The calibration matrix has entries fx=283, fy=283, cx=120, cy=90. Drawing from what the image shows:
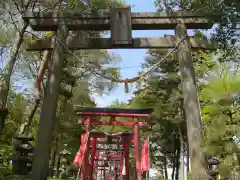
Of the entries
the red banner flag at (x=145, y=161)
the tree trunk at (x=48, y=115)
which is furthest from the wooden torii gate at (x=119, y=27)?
the red banner flag at (x=145, y=161)

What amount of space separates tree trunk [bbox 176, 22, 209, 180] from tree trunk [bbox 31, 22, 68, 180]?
8.59ft

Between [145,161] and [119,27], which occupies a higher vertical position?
[119,27]

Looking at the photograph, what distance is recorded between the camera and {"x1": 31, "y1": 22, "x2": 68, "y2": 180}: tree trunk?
17.6 ft

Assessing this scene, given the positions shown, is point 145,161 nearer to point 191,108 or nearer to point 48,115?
point 191,108

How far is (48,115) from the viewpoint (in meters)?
5.68

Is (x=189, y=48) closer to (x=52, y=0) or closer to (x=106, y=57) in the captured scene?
(x=52, y=0)

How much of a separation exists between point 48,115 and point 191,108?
287 cm

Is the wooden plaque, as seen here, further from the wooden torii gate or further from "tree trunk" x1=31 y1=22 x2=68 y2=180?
"tree trunk" x1=31 y1=22 x2=68 y2=180

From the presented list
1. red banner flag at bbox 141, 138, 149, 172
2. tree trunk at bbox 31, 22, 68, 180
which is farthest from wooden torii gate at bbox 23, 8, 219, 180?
red banner flag at bbox 141, 138, 149, 172

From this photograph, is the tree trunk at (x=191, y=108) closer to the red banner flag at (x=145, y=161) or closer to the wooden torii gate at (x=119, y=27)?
the wooden torii gate at (x=119, y=27)

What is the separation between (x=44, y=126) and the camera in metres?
5.60

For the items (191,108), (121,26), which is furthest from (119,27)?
(191,108)

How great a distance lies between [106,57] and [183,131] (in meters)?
10.3

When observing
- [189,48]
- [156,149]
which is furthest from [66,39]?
[156,149]
